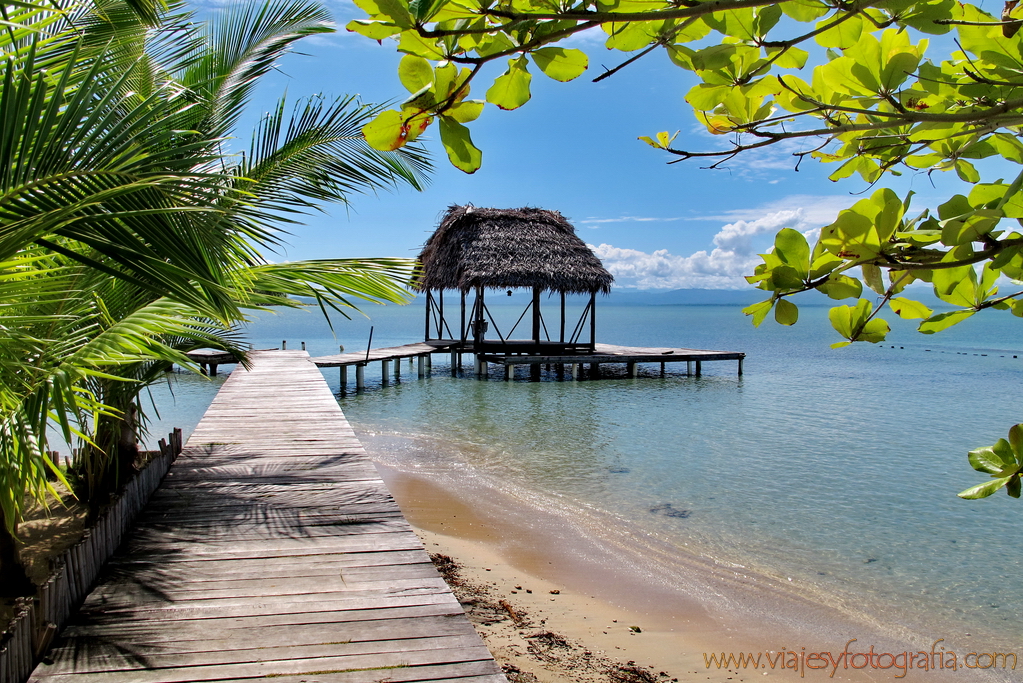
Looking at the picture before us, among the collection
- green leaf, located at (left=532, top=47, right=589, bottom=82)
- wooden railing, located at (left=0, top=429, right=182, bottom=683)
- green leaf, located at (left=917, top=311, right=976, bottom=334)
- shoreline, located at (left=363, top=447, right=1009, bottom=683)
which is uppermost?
green leaf, located at (left=532, top=47, right=589, bottom=82)

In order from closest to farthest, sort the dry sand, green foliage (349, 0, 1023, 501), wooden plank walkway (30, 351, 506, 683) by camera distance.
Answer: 1. green foliage (349, 0, 1023, 501)
2. wooden plank walkway (30, 351, 506, 683)
3. the dry sand

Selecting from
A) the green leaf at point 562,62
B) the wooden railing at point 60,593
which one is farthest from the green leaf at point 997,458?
the wooden railing at point 60,593

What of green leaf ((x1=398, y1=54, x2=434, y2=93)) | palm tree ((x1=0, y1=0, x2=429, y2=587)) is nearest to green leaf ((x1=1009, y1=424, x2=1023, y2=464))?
green leaf ((x1=398, y1=54, x2=434, y2=93))

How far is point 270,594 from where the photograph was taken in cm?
250

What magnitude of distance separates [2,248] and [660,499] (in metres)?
6.56

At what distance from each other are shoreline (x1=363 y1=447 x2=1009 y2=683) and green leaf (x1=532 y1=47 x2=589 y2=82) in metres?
3.29

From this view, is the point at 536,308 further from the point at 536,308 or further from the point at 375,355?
the point at 375,355

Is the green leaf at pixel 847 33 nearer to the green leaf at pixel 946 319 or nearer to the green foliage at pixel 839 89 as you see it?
the green foliage at pixel 839 89

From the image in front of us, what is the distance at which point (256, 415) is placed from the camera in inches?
237

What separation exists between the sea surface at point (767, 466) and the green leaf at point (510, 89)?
5.10m

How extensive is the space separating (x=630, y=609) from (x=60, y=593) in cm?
352

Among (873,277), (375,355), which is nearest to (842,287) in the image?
(873,277)

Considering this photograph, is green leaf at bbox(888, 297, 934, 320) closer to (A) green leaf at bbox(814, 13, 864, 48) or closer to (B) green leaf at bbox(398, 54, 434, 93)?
(A) green leaf at bbox(814, 13, 864, 48)

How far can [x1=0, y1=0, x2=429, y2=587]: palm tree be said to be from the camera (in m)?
2.20
